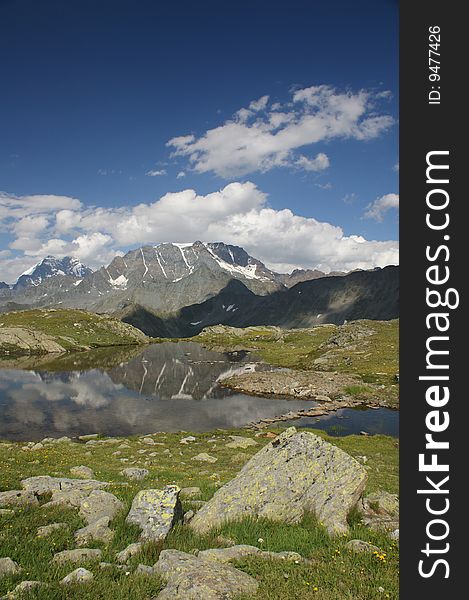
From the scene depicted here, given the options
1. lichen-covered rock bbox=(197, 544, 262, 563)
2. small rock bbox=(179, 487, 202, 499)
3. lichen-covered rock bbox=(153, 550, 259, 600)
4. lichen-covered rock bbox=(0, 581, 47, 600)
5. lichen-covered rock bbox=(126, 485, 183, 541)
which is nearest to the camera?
lichen-covered rock bbox=(0, 581, 47, 600)

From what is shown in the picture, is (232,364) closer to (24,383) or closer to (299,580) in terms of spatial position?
(24,383)

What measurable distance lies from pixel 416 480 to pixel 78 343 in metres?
212

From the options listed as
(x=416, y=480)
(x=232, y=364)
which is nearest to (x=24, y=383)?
(x=232, y=364)

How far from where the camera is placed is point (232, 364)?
14125cm

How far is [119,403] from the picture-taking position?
2827 inches

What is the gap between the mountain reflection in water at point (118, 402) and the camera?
55750mm

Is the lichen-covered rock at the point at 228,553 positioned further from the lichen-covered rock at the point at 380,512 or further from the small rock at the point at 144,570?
the lichen-covered rock at the point at 380,512

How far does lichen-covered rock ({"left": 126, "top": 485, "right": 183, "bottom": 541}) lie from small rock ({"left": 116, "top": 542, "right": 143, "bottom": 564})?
2.66 ft

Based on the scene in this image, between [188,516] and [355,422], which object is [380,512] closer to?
[188,516]

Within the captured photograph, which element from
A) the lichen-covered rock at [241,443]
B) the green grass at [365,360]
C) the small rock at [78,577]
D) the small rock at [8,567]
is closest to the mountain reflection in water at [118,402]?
the lichen-covered rock at [241,443]

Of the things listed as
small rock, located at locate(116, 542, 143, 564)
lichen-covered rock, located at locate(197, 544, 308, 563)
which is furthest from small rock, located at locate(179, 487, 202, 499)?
lichen-covered rock, located at locate(197, 544, 308, 563)

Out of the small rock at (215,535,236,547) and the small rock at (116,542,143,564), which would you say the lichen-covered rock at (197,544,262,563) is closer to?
the small rock at (215,535,236,547)

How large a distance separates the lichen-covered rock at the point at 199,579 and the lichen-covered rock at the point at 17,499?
305 inches

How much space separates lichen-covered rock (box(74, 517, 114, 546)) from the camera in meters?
11.3
